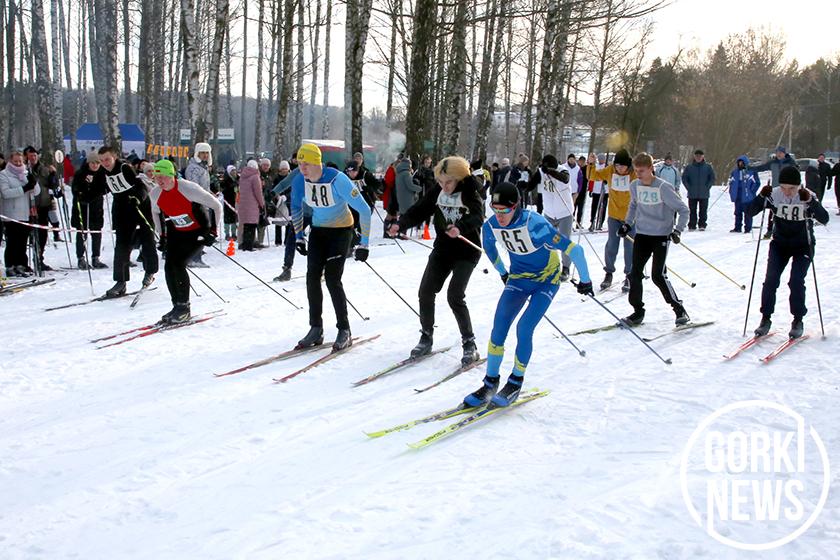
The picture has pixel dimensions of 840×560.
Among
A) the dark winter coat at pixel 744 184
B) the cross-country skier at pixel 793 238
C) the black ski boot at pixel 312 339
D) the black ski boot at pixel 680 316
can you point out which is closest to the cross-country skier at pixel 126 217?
the black ski boot at pixel 312 339

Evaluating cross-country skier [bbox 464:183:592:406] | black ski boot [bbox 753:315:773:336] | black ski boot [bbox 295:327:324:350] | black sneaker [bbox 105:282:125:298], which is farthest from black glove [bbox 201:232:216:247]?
black ski boot [bbox 753:315:773:336]

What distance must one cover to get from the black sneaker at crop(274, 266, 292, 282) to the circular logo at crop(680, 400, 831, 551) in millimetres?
6709

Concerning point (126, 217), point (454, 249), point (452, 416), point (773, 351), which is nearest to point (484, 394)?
point (452, 416)

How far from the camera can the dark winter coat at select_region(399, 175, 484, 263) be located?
6207 mm

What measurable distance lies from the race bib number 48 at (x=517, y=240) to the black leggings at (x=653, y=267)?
2.96m

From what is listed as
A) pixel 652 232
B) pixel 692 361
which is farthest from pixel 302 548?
pixel 652 232

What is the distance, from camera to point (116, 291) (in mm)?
8977

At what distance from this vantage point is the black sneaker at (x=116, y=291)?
8.92 meters

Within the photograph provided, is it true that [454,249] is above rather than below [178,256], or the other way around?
above

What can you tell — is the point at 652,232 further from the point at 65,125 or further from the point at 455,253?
the point at 65,125

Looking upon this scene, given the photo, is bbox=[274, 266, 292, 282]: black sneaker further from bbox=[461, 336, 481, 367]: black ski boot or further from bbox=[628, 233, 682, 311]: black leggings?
bbox=[628, 233, 682, 311]: black leggings

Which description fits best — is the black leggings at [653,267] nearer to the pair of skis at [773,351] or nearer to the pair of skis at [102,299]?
the pair of skis at [773,351]

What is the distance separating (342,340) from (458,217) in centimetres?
150

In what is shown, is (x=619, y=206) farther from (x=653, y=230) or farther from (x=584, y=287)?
(x=584, y=287)
